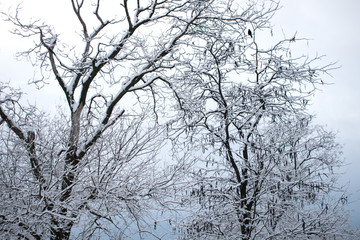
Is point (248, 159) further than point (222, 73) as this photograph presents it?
No

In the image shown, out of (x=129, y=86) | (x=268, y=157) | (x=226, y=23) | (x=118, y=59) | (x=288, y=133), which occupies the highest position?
(x=226, y=23)

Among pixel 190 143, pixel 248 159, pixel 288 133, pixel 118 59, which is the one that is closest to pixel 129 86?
pixel 118 59

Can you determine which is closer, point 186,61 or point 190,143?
point 186,61

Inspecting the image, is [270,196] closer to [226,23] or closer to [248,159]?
[248,159]

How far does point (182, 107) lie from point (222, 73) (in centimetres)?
163

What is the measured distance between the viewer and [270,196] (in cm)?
743

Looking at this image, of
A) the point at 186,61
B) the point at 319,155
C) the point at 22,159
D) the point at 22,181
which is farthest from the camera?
the point at 319,155

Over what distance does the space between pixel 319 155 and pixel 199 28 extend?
23.5 ft

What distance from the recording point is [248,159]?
7.84 m

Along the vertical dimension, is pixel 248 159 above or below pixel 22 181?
above

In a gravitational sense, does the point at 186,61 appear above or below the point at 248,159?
above

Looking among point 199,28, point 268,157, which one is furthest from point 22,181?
point 199,28

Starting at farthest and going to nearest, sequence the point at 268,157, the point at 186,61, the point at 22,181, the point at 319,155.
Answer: the point at 319,155, the point at 186,61, the point at 268,157, the point at 22,181

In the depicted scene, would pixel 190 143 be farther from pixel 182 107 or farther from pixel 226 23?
pixel 226 23
